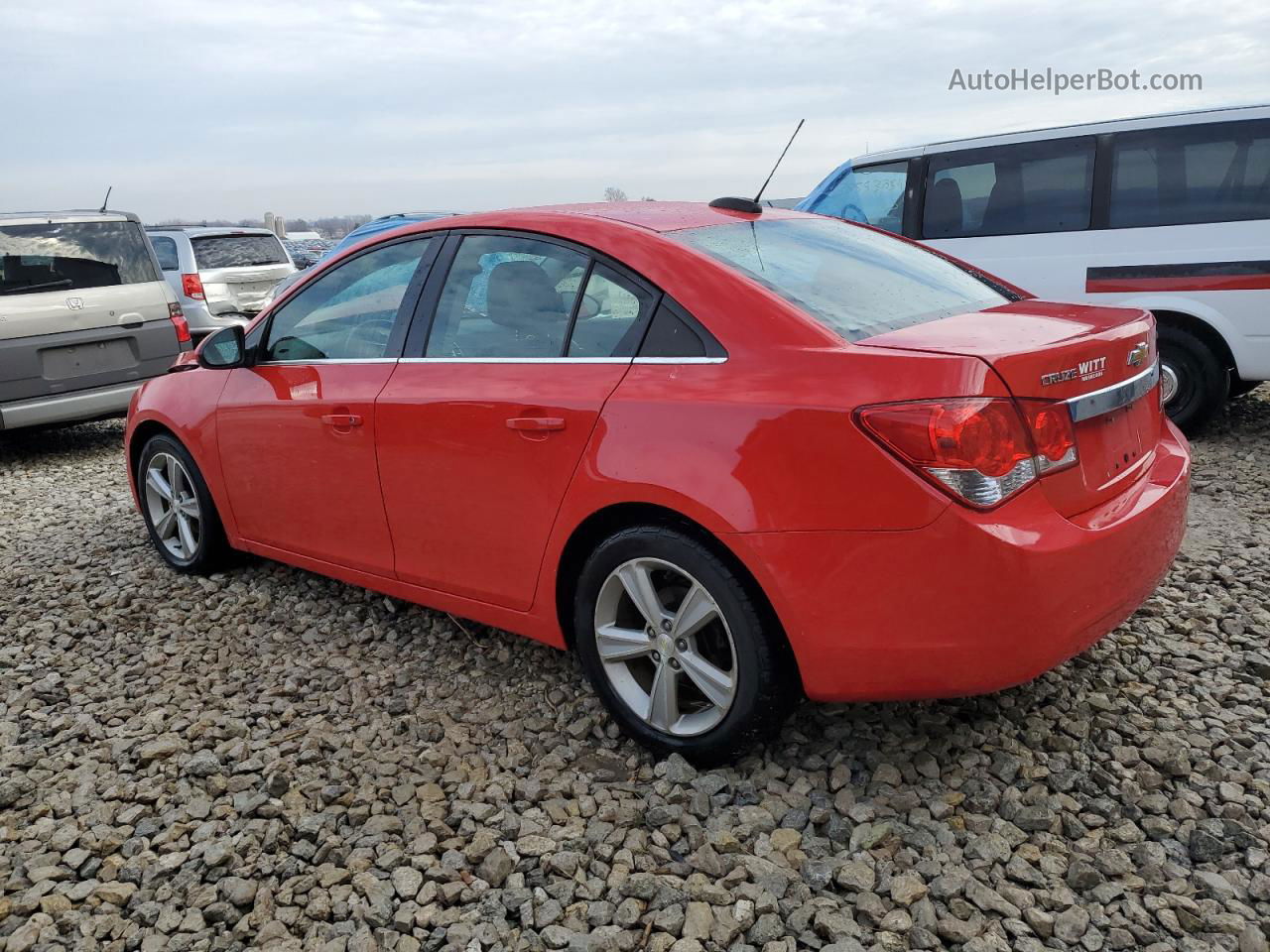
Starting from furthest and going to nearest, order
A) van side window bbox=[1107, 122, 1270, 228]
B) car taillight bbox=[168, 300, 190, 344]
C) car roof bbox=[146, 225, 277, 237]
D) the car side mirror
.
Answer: car roof bbox=[146, 225, 277, 237]
car taillight bbox=[168, 300, 190, 344]
van side window bbox=[1107, 122, 1270, 228]
the car side mirror

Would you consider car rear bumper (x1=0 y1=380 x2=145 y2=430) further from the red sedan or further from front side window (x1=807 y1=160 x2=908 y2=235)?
front side window (x1=807 y1=160 x2=908 y2=235)

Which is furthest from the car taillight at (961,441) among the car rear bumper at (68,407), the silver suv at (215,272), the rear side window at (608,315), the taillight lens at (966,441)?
the silver suv at (215,272)

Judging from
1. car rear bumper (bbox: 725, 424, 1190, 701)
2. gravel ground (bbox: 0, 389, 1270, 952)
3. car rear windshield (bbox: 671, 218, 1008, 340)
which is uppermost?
car rear windshield (bbox: 671, 218, 1008, 340)

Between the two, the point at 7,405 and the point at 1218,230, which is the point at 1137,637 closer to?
the point at 1218,230

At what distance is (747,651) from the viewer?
250 cm

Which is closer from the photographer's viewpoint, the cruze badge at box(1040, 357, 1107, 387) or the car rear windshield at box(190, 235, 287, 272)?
the cruze badge at box(1040, 357, 1107, 387)

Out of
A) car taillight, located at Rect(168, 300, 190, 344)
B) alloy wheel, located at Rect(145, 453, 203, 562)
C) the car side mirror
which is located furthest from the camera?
car taillight, located at Rect(168, 300, 190, 344)

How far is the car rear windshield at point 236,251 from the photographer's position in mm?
11344

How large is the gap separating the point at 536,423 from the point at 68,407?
557 centimetres

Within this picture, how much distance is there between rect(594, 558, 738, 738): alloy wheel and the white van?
4.59 m

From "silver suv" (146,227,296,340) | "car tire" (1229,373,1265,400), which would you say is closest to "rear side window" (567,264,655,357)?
"car tire" (1229,373,1265,400)

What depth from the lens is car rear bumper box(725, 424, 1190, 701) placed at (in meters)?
2.21

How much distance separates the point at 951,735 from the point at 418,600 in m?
1.72

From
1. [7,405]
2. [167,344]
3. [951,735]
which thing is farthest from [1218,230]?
[7,405]
